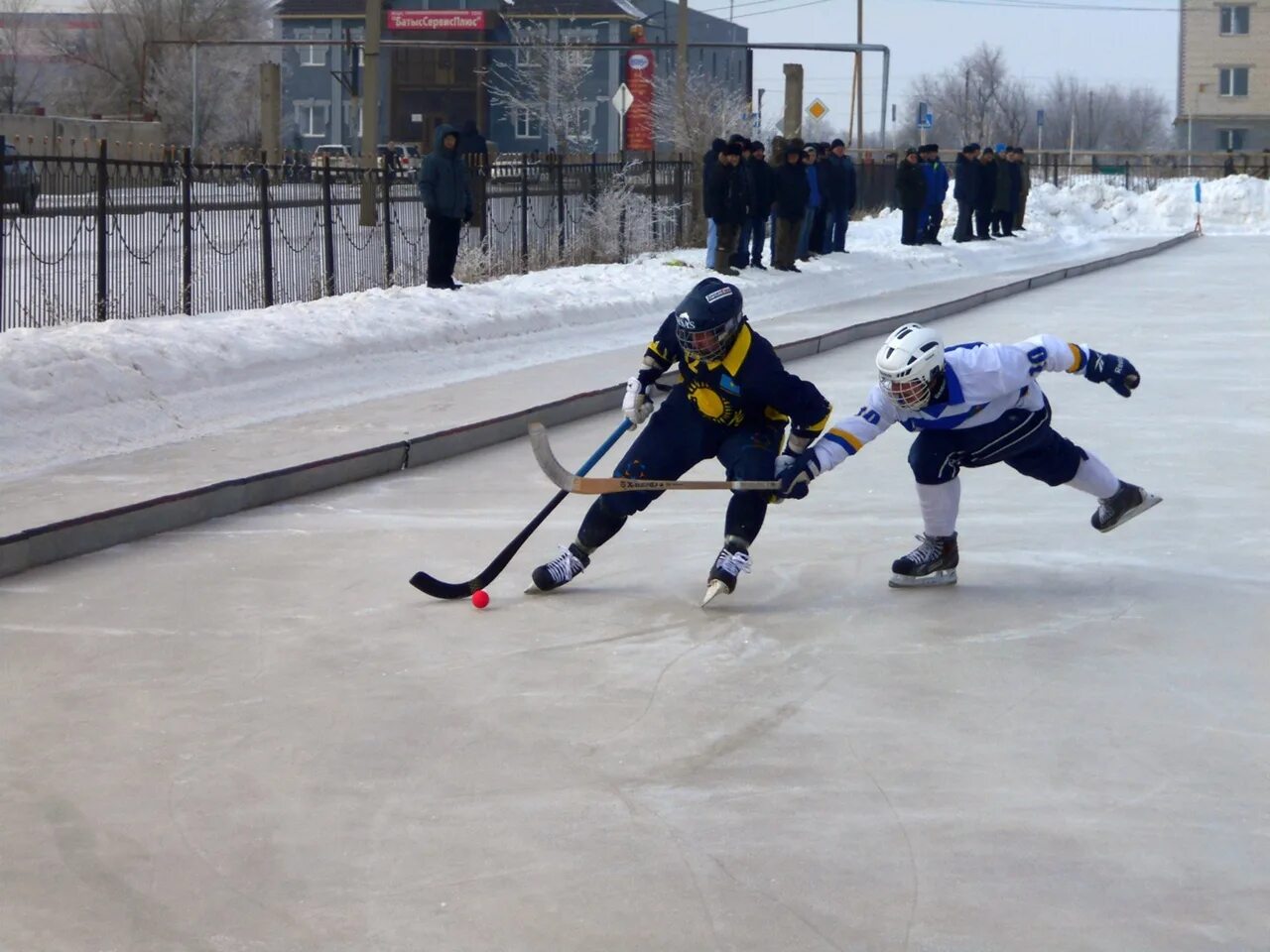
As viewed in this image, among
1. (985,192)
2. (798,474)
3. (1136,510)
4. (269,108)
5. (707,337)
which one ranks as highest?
(269,108)

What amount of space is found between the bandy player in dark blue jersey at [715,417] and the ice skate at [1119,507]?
64.5 inches

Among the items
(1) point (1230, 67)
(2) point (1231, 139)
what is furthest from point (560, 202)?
(1) point (1230, 67)

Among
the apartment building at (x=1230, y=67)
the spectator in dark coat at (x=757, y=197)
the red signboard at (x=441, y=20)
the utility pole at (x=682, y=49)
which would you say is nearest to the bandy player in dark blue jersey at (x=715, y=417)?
the spectator in dark coat at (x=757, y=197)

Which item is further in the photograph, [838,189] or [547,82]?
[547,82]

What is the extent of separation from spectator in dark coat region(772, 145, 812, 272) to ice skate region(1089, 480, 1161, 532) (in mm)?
17228

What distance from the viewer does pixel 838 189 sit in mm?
29000

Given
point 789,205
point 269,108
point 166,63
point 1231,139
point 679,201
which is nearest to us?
point 789,205

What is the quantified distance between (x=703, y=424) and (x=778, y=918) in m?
3.92

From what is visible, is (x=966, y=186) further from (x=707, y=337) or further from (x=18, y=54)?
(x=18, y=54)

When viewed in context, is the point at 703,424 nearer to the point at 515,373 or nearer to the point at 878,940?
the point at 878,940

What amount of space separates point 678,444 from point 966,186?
29.2 metres

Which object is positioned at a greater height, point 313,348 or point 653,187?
point 653,187

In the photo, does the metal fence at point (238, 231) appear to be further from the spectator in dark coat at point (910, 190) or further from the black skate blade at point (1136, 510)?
the black skate blade at point (1136, 510)

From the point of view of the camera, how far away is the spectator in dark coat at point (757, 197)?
79.8 ft
